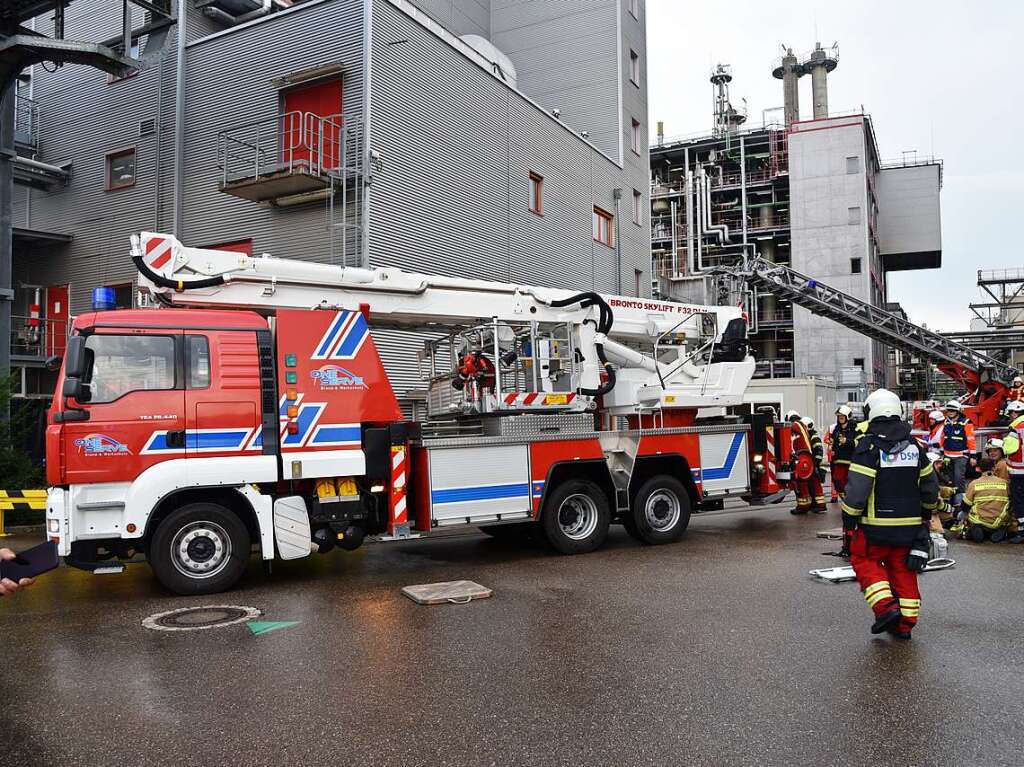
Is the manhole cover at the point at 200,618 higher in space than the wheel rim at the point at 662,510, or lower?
lower

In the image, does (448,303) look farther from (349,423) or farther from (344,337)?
(349,423)

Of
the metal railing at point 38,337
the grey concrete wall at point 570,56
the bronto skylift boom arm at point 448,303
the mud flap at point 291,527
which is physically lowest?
the mud flap at point 291,527

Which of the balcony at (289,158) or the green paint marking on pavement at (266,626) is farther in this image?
the balcony at (289,158)

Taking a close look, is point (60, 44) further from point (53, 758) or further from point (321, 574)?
point (53, 758)

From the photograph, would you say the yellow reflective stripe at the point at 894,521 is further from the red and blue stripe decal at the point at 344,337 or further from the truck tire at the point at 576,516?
the red and blue stripe decal at the point at 344,337

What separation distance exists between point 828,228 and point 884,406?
166 ft

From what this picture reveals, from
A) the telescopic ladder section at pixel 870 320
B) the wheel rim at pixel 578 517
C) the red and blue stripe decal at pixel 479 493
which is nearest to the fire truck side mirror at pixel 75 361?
the red and blue stripe decal at pixel 479 493

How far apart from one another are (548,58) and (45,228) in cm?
1691

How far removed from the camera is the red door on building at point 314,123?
16.2 meters

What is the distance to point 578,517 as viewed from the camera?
1034 cm

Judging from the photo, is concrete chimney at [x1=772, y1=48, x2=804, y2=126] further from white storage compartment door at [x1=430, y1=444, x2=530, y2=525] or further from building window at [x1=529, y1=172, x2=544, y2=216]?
white storage compartment door at [x1=430, y1=444, x2=530, y2=525]

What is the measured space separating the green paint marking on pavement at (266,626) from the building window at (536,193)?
16516 millimetres

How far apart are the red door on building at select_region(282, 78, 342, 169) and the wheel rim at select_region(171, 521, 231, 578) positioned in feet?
31.8

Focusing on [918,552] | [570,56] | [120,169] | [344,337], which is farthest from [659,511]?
[570,56]
